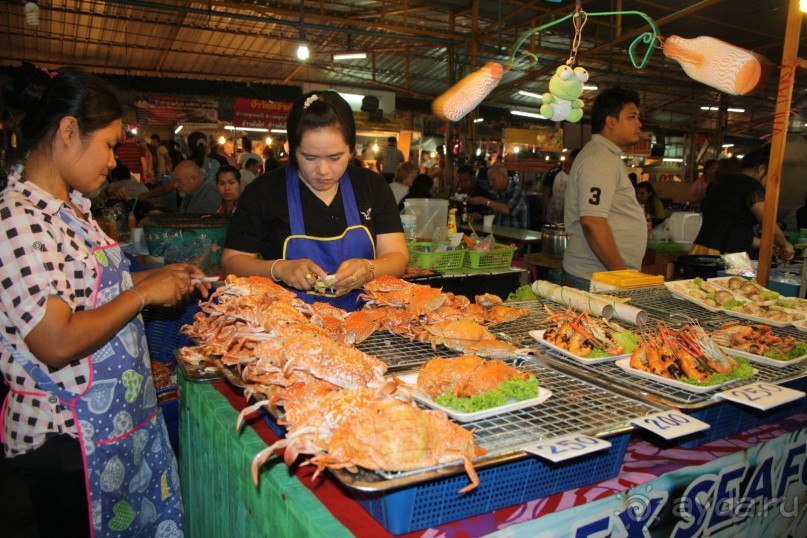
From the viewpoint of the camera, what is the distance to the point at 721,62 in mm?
2627

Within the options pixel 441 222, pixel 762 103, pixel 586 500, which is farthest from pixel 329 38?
pixel 762 103

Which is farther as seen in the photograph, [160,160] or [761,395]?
[160,160]

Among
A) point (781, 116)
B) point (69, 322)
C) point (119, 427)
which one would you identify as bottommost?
point (119, 427)

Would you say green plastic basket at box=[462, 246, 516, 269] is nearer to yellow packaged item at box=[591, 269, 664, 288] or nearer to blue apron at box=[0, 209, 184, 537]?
yellow packaged item at box=[591, 269, 664, 288]

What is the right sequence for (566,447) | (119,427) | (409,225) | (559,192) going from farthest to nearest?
1. (559,192)
2. (409,225)
3. (119,427)
4. (566,447)

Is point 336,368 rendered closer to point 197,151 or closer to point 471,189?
point 197,151

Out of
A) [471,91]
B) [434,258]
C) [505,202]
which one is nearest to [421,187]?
[505,202]

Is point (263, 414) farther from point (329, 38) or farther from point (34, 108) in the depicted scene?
point (329, 38)

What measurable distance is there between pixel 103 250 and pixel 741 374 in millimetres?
2350

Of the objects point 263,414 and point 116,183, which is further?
point 116,183

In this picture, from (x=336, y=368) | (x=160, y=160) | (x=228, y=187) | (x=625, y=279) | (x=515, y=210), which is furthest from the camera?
(x=160, y=160)

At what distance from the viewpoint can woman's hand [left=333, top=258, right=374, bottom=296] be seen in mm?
2342

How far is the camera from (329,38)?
1287 cm

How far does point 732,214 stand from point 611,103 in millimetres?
2038
